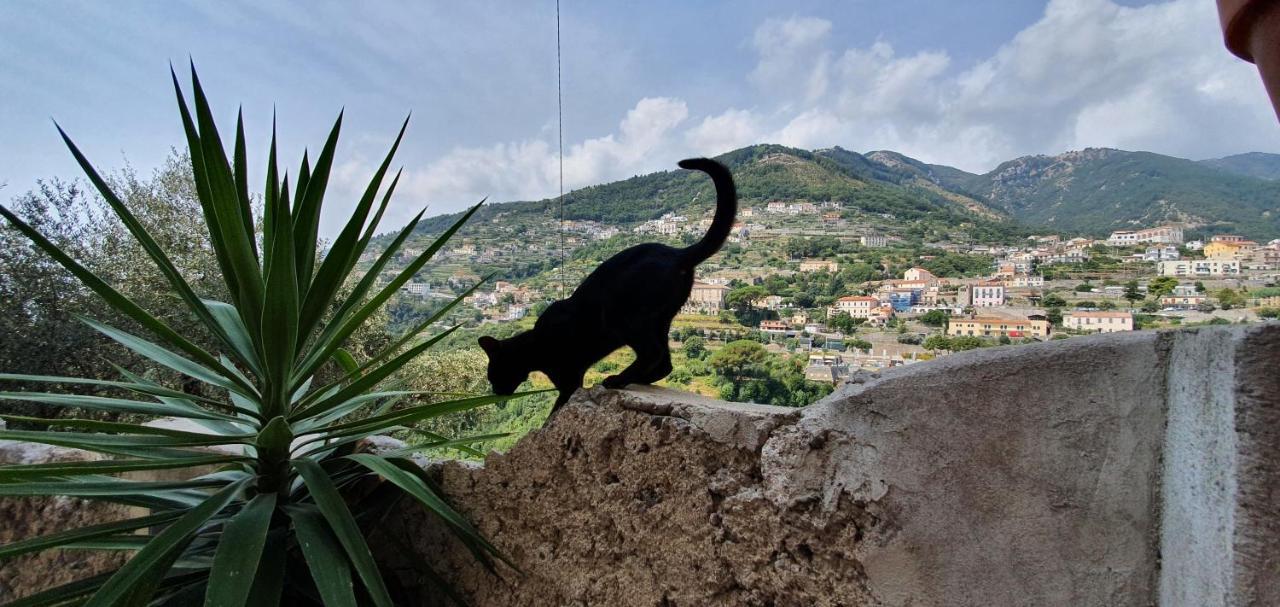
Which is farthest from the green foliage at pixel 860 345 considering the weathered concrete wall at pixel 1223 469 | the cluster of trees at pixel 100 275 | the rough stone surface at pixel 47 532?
the cluster of trees at pixel 100 275

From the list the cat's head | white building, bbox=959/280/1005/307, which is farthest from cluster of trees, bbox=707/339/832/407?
white building, bbox=959/280/1005/307

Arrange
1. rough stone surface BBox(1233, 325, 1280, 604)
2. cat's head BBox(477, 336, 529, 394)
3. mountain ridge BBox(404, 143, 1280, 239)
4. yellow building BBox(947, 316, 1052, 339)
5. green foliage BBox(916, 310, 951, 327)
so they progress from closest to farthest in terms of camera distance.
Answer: rough stone surface BBox(1233, 325, 1280, 604) < cat's head BBox(477, 336, 529, 394) < yellow building BBox(947, 316, 1052, 339) < green foliage BBox(916, 310, 951, 327) < mountain ridge BBox(404, 143, 1280, 239)

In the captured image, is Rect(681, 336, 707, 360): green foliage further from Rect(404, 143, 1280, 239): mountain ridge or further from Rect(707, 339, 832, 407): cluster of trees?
Rect(404, 143, 1280, 239): mountain ridge

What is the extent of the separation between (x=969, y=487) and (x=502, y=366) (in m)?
1.18

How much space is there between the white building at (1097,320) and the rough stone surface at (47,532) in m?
2.91

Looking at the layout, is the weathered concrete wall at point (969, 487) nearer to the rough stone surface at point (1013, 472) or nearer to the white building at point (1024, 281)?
the rough stone surface at point (1013, 472)

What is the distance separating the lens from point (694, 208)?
2.53 meters

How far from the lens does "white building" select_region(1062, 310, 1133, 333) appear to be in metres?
1.68

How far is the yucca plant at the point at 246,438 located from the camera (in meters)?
1.16

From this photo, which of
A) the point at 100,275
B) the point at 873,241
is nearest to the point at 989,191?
the point at 873,241

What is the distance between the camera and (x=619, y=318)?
1.53 m

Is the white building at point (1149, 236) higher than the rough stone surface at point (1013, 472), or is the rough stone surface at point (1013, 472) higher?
the white building at point (1149, 236)

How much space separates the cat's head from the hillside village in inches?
7.0

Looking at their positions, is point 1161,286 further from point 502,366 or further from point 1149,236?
point 502,366
